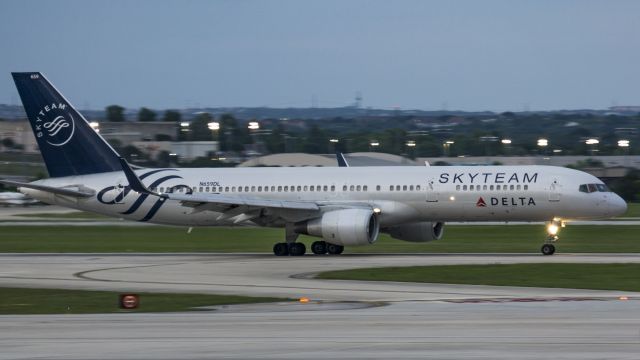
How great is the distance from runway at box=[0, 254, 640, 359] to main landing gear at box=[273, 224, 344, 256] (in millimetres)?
11285

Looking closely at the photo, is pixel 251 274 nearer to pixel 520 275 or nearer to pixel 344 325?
pixel 520 275

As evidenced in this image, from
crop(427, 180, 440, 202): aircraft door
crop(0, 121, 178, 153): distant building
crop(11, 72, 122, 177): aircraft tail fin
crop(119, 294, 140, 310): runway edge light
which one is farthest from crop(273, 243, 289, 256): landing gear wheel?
crop(0, 121, 178, 153): distant building

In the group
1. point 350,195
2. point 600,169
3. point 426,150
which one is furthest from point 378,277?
point 426,150

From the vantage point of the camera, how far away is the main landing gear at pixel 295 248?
46.6 m

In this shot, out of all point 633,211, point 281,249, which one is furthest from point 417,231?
point 633,211

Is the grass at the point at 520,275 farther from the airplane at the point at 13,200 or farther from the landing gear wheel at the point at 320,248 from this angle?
the airplane at the point at 13,200

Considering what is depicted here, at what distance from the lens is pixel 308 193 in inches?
1869

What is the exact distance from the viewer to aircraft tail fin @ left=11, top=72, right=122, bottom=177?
162 ft

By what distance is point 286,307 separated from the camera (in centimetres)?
2597

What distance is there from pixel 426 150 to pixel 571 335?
174m

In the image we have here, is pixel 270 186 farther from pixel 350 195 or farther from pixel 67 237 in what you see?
pixel 67 237

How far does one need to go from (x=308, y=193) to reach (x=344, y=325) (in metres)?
25.8

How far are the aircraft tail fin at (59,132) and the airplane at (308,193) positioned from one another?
0.14ft

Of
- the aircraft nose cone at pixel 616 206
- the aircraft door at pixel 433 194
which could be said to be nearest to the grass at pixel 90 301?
the aircraft door at pixel 433 194
